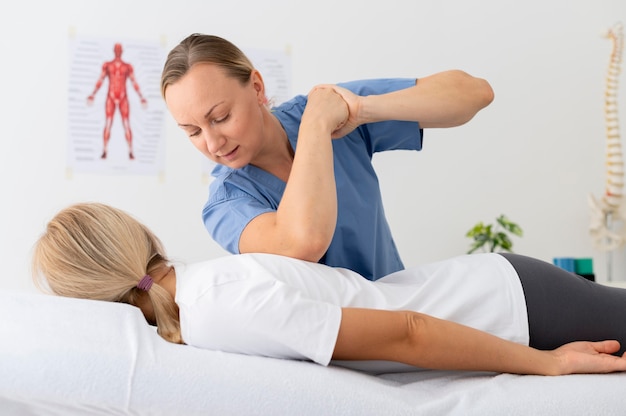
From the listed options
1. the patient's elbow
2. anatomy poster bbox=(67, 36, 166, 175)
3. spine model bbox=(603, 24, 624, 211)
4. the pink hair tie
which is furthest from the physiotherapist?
spine model bbox=(603, 24, 624, 211)

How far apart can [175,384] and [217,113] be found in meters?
0.66

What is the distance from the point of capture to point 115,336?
1067 millimetres

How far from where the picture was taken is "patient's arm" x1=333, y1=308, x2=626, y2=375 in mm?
1152

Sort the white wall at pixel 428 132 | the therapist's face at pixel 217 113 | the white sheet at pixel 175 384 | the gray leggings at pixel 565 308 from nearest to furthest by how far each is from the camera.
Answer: the white sheet at pixel 175 384
the gray leggings at pixel 565 308
the therapist's face at pixel 217 113
the white wall at pixel 428 132

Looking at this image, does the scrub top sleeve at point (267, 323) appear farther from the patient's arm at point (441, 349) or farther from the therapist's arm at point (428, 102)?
the therapist's arm at point (428, 102)

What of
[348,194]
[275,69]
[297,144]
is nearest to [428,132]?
[275,69]

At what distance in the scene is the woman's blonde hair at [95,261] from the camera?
50.8 inches

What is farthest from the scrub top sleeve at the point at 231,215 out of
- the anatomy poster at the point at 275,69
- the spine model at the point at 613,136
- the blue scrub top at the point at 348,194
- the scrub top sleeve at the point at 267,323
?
the spine model at the point at 613,136

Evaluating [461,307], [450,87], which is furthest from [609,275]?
[461,307]

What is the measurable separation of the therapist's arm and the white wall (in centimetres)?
165

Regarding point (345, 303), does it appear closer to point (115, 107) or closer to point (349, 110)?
point (349, 110)

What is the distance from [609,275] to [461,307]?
237cm

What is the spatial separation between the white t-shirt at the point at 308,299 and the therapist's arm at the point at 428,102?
34cm

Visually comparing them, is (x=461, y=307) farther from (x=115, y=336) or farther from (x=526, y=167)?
(x=526, y=167)
